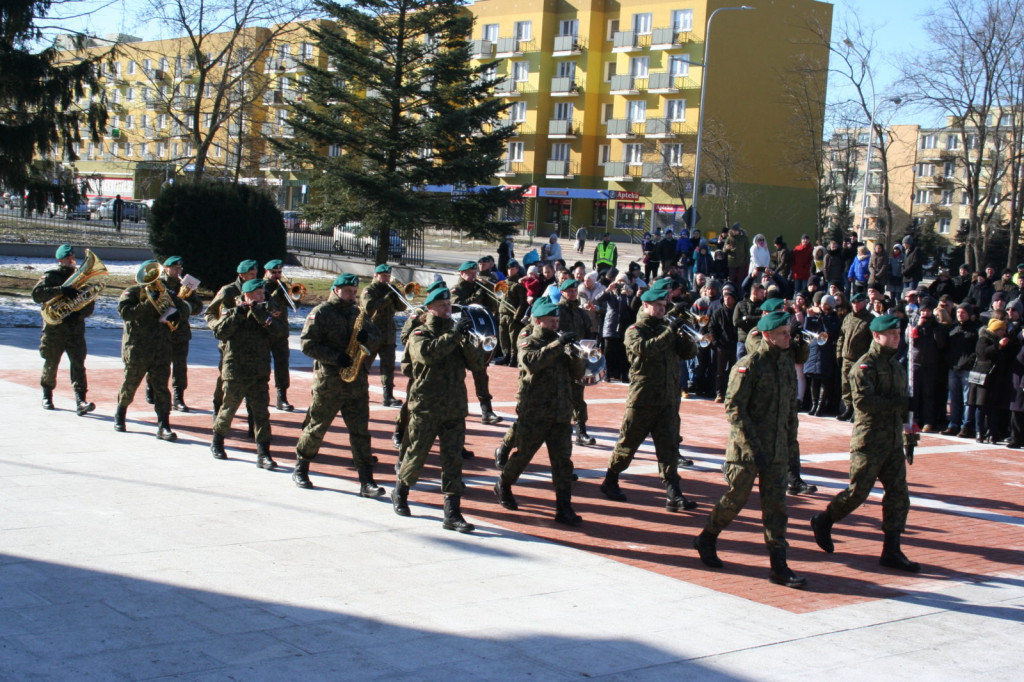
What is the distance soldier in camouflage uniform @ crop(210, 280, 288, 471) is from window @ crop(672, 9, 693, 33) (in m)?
54.4

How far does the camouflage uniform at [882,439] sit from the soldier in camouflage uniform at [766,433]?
0.83 m

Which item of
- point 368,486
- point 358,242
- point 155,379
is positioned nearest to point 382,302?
point 155,379

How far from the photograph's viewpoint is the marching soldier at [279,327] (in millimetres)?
11078

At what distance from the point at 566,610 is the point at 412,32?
28.9 m

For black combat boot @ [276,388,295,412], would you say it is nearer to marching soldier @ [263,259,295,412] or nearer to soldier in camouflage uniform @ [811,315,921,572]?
marching soldier @ [263,259,295,412]

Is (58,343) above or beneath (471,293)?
beneath

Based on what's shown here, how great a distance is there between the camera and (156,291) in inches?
446

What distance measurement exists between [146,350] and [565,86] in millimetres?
58595

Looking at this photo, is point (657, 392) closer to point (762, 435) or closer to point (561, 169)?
point (762, 435)

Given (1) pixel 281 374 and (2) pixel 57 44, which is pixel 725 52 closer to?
(2) pixel 57 44

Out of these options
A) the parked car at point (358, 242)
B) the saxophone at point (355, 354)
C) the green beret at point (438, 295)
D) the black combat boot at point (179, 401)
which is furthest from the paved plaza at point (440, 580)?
the parked car at point (358, 242)

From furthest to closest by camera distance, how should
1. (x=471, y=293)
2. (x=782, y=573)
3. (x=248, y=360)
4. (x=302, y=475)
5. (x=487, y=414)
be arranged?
1. (x=471, y=293)
2. (x=487, y=414)
3. (x=248, y=360)
4. (x=302, y=475)
5. (x=782, y=573)

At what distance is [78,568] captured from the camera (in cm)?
676

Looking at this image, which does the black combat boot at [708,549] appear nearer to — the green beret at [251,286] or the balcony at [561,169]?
the green beret at [251,286]
